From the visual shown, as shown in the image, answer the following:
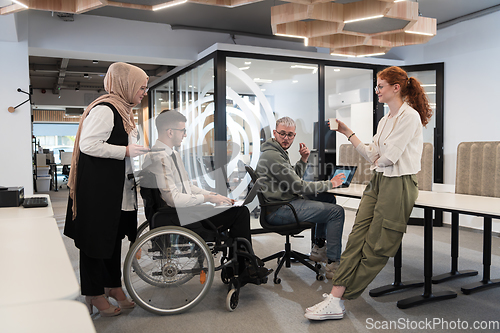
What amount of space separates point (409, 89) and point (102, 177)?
6.49 feet

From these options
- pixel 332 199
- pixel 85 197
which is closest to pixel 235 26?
pixel 332 199

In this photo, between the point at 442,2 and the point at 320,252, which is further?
the point at 442,2

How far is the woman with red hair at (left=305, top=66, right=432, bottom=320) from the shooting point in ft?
7.50

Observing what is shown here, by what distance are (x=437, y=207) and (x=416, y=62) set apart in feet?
15.5

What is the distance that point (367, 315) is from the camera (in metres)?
2.45

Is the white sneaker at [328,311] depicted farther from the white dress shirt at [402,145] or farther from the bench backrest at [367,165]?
the bench backrest at [367,165]

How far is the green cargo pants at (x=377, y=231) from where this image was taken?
2285 millimetres

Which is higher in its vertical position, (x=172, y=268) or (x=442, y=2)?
(x=442, y=2)

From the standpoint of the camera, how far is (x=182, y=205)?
2.44 meters

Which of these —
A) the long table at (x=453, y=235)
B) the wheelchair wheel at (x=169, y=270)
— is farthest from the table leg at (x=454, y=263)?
the wheelchair wheel at (x=169, y=270)

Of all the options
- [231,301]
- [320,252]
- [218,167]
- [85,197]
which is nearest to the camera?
[85,197]

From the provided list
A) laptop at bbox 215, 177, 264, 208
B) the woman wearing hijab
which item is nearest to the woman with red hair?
laptop at bbox 215, 177, 264, 208

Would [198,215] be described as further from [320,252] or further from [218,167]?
[218,167]

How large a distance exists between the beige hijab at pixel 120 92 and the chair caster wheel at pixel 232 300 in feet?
3.60
